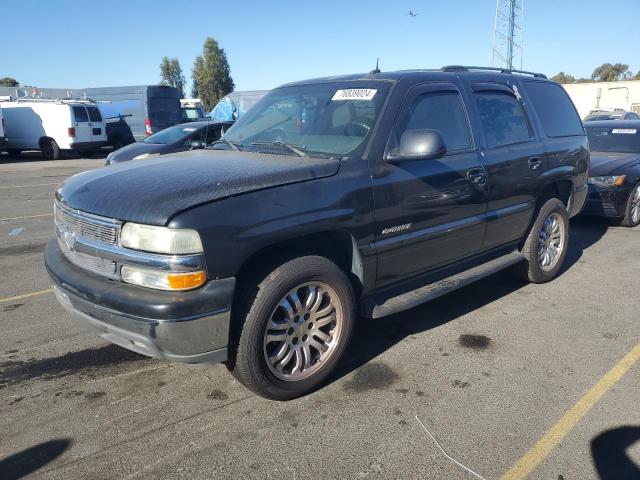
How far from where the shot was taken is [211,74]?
70.4m

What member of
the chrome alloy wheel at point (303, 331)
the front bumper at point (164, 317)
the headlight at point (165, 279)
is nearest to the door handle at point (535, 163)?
the chrome alloy wheel at point (303, 331)

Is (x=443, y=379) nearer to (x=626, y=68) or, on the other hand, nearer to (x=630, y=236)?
(x=630, y=236)

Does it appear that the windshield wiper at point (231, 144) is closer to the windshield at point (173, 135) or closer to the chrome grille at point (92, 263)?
the chrome grille at point (92, 263)

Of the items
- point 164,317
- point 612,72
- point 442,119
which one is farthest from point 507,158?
point 612,72

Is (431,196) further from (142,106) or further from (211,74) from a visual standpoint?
(211,74)

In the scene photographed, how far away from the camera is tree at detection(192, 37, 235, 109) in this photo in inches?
2776

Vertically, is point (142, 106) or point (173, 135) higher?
point (142, 106)

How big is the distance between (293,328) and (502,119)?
2.81 m

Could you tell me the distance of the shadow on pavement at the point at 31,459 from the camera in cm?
252

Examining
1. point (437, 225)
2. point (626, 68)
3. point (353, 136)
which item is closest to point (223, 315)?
point (353, 136)

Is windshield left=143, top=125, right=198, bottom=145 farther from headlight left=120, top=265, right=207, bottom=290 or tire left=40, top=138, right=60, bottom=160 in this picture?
tire left=40, top=138, right=60, bottom=160

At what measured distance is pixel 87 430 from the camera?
286cm

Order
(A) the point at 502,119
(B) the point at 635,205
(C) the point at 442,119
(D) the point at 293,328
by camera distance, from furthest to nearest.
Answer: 1. (B) the point at 635,205
2. (A) the point at 502,119
3. (C) the point at 442,119
4. (D) the point at 293,328

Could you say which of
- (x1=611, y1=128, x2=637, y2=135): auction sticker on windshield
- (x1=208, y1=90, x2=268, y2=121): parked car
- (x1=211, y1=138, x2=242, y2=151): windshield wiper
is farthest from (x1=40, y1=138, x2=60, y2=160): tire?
(x1=611, y1=128, x2=637, y2=135): auction sticker on windshield
